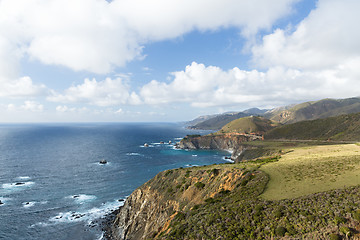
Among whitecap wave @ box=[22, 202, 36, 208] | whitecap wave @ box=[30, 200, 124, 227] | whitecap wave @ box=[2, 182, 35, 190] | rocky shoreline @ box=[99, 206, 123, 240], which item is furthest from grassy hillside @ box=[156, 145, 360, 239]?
whitecap wave @ box=[2, 182, 35, 190]

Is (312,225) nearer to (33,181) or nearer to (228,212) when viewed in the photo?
(228,212)

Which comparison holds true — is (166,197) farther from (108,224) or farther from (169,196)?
(108,224)

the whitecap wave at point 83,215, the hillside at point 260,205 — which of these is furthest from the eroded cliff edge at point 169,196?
the whitecap wave at point 83,215

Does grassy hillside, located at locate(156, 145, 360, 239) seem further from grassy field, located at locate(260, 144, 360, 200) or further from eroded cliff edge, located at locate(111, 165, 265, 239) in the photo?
eroded cliff edge, located at locate(111, 165, 265, 239)

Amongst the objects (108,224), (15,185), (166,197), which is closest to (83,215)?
(108,224)

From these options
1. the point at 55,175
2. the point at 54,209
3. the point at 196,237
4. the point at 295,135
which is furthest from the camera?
the point at 295,135

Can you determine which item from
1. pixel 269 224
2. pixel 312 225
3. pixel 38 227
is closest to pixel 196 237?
pixel 269 224

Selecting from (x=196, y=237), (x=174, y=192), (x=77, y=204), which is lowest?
(x=77, y=204)
